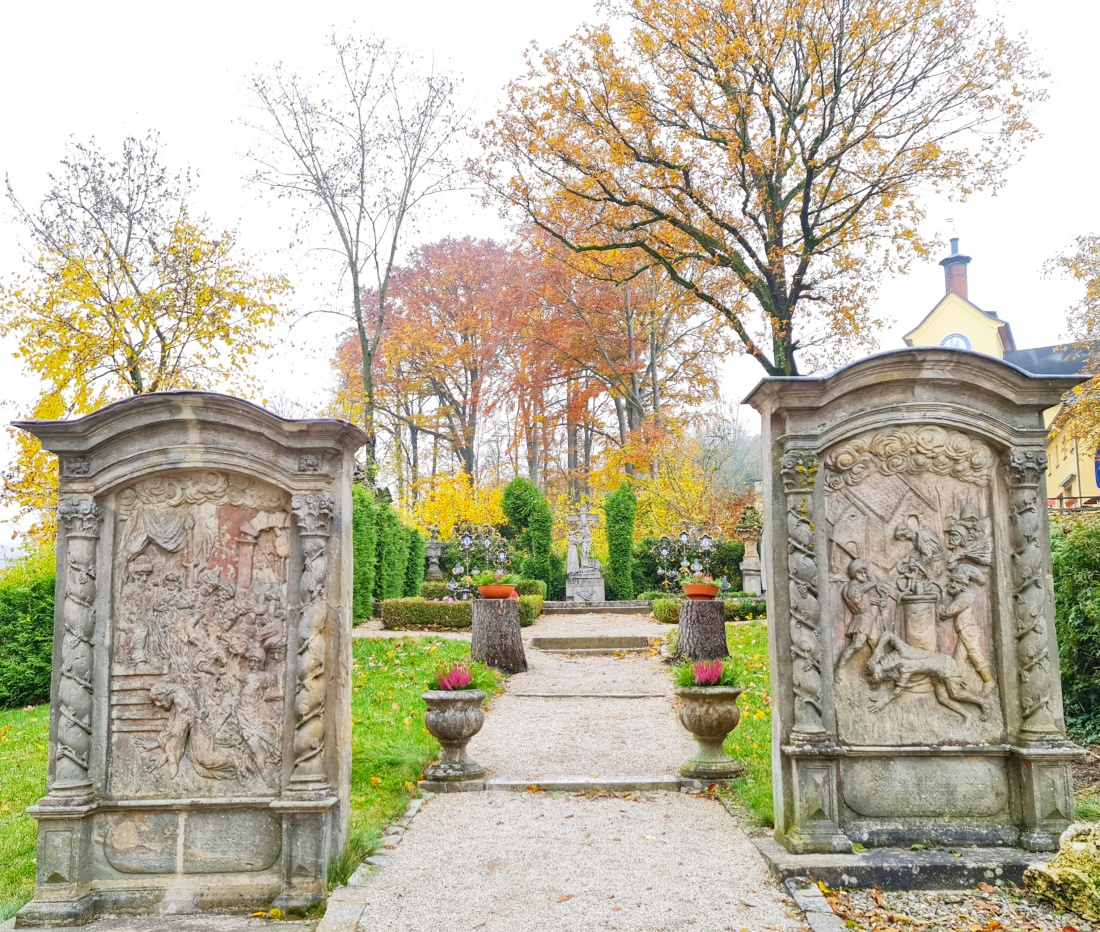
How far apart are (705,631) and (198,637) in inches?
342

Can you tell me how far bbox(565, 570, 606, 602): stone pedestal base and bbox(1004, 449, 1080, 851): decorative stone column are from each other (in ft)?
66.8

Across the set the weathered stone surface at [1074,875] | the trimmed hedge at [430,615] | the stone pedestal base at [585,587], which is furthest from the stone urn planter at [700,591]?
the stone pedestal base at [585,587]

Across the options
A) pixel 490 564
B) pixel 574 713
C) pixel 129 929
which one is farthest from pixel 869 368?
pixel 490 564

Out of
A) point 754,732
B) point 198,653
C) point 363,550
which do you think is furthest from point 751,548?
point 198,653

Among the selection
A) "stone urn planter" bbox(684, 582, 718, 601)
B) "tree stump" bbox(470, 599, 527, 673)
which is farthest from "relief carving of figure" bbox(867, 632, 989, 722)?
"tree stump" bbox(470, 599, 527, 673)

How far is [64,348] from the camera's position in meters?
15.7

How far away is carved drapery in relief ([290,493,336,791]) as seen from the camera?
488cm

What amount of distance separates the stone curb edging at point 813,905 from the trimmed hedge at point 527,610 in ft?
46.4

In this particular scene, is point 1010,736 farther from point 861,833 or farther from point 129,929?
point 129,929

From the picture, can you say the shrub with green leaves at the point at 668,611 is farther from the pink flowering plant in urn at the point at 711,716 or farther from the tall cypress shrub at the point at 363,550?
the pink flowering plant in urn at the point at 711,716

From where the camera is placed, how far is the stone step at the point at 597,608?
23297 millimetres

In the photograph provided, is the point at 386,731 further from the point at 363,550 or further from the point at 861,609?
the point at 363,550

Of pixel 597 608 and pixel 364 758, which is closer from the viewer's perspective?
pixel 364 758

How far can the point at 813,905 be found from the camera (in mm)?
4465
